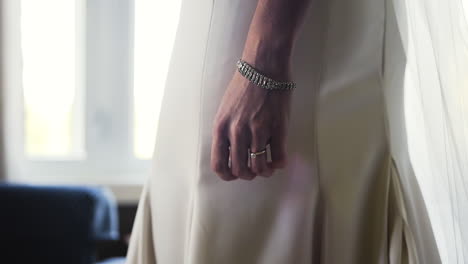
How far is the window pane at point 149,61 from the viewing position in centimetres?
167

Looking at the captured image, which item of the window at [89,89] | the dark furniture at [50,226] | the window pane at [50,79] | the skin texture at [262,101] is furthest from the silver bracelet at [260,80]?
the window pane at [50,79]

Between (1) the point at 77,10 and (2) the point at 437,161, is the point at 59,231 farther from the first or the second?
(2) the point at 437,161

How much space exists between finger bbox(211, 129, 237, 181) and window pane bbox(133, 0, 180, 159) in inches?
44.0

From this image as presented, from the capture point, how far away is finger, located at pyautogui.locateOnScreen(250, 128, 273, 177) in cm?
54

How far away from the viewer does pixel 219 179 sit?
577 mm

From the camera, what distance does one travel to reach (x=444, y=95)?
1.91 ft

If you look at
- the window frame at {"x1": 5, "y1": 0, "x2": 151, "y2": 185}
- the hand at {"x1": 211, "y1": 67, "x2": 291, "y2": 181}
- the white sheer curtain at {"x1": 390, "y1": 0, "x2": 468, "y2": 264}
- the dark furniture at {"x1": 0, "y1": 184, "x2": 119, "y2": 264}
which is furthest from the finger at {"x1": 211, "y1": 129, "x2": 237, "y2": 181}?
the window frame at {"x1": 5, "y1": 0, "x2": 151, "y2": 185}

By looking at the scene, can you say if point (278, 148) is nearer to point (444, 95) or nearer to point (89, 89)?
point (444, 95)

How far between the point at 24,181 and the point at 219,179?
4.40 feet

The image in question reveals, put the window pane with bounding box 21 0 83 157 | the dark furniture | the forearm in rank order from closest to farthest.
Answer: the forearm → the dark furniture → the window pane with bounding box 21 0 83 157

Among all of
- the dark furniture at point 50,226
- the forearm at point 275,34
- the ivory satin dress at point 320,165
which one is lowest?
the dark furniture at point 50,226

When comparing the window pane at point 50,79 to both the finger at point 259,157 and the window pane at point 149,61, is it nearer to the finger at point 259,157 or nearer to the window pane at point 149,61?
the window pane at point 149,61

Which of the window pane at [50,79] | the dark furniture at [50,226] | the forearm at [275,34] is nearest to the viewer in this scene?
the forearm at [275,34]

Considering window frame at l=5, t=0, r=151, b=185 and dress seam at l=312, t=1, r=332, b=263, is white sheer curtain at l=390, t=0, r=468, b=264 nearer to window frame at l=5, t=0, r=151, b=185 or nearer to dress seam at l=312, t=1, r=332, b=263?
dress seam at l=312, t=1, r=332, b=263
